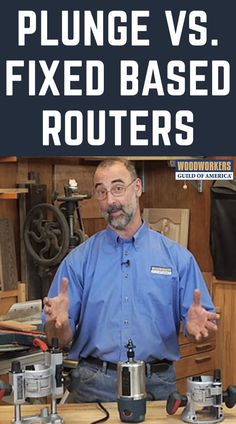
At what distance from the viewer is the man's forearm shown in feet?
7.58

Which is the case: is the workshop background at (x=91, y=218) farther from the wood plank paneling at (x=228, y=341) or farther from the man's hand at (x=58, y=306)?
the man's hand at (x=58, y=306)

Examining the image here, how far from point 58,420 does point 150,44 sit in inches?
41.3

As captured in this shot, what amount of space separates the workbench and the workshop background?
1.66 m

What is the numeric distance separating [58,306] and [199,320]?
0.44 m

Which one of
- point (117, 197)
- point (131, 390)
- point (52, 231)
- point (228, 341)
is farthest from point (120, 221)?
point (228, 341)

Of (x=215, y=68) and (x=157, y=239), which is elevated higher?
(x=215, y=68)

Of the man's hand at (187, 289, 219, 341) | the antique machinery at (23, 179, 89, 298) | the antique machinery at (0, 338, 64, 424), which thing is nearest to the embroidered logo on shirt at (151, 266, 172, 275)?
the man's hand at (187, 289, 219, 341)

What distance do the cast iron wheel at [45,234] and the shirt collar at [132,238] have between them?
3.82 feet

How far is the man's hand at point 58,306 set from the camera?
7.27 ft

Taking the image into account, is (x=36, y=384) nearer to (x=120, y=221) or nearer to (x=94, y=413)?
(x=94, y=413)

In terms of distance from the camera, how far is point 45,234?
3793 mm

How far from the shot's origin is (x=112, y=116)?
2.00 meters

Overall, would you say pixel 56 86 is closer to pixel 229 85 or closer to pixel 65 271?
pixel 229 85

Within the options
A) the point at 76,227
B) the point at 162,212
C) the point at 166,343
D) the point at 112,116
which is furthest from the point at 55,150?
the point at 162,212
